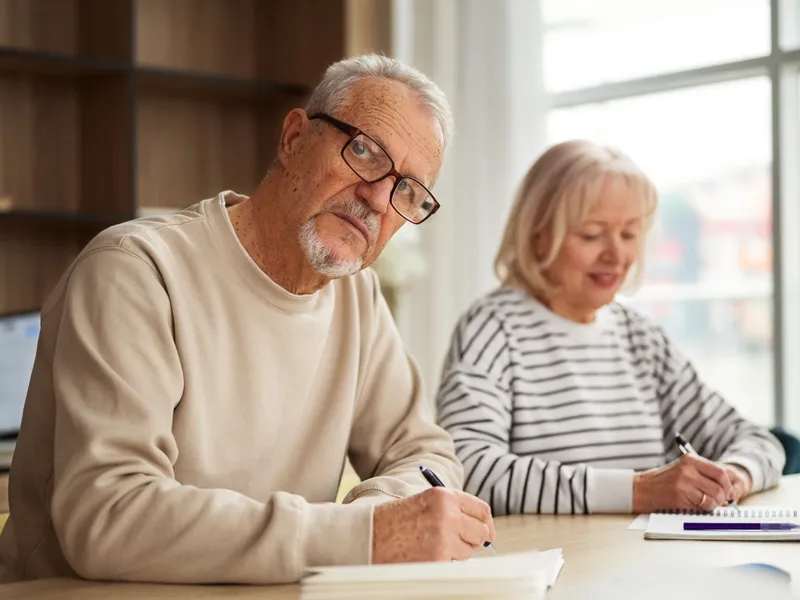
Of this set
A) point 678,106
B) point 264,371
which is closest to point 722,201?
point 678,106

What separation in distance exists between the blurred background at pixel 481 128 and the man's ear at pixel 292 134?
2.23m

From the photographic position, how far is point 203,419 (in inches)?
57.4

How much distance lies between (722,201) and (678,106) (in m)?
0.41

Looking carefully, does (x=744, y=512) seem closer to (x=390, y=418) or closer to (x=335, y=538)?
(x=390, y=418)

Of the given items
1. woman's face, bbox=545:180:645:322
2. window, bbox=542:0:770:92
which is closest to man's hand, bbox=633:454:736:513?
woman's face, bbox=545:180:645:322

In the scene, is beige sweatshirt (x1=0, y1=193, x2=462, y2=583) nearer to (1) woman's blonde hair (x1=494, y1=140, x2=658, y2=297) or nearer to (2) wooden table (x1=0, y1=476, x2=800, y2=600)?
(2) wooden table (x1=0, y1=476, x2=800, y2=600)

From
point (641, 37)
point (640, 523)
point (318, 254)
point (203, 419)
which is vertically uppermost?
point (641, 37)

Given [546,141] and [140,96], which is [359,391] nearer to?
[546,141]

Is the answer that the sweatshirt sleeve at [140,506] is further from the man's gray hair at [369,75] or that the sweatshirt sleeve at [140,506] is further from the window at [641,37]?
the window at [641,37]

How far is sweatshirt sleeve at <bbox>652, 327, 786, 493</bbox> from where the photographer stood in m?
2.29

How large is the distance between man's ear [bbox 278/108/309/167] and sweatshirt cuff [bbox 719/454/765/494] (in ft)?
3.46

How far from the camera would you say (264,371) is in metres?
1.55

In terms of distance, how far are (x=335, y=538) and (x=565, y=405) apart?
112 centimetres

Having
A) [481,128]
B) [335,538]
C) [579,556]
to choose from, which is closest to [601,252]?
[579,556]
